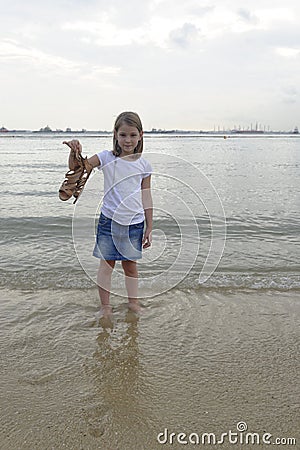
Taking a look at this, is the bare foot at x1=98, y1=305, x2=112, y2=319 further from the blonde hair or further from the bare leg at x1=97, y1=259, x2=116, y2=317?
the blonde hair

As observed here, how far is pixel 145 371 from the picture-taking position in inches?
135

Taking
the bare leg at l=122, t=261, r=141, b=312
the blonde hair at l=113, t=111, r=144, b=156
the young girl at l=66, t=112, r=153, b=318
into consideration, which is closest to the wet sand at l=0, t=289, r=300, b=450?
the bare leg at l=122, t=261, r=141, b=312

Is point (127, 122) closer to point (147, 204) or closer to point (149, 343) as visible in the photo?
point (147, 204)

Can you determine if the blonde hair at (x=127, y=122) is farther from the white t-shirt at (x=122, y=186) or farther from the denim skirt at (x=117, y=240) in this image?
the denim skirt at (x=117, y=240)

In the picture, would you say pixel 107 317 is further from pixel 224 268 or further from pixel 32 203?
pixel 32 203

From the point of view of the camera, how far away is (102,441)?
2.59 m

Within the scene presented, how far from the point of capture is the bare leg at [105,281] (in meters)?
4.51

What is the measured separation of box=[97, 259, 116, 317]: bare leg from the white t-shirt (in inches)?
21.3

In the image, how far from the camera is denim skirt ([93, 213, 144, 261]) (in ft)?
14.1

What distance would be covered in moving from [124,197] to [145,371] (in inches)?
66.6

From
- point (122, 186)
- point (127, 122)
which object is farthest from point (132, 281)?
point (127, 122)

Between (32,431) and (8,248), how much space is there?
5.16 meters

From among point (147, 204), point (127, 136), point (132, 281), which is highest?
point (127, 136)

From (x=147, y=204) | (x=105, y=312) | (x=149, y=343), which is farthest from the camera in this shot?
(x=105, y=312)
